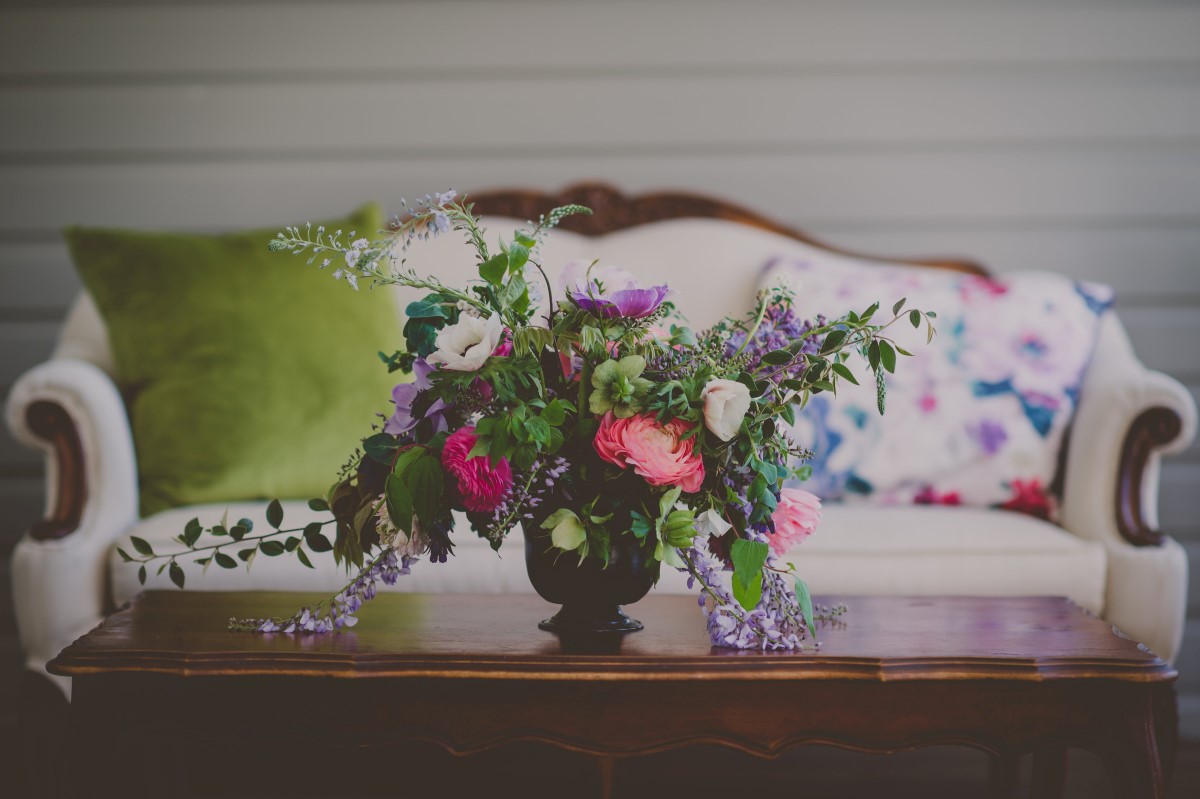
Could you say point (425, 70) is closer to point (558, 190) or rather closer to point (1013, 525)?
point (558, 190)

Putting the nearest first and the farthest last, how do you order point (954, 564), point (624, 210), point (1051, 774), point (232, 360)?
1. point (1051, 774)
2. point (954, 564)
3. point (232, 360)
4. point (624, 210)

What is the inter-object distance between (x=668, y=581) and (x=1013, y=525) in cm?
64

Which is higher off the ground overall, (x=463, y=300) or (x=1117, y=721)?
(x=463, y=300)

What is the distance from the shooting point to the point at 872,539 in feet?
5.90

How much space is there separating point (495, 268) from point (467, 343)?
3.2 inches

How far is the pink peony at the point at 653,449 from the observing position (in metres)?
1.06

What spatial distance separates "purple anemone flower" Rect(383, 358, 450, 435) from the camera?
1130 millimetres

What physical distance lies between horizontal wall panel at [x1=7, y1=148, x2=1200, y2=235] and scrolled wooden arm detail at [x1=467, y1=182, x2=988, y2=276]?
88 millimetres

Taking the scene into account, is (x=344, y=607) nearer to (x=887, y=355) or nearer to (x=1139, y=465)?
(x=887, y=355)

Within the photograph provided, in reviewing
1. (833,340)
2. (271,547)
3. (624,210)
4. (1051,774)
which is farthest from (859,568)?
(624,210)

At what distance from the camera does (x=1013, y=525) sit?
1.87 meters

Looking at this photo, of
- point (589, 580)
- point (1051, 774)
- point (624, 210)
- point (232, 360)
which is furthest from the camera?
point (624, 210)

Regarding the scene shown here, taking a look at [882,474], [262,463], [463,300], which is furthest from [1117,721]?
[262,463]

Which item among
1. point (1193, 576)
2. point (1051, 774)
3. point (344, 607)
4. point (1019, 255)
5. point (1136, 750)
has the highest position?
point (1019, 255)
